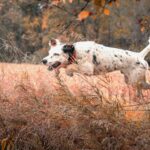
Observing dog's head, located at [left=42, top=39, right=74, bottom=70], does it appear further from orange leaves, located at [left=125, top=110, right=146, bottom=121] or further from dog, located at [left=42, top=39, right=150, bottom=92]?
orange leaves, located at [left=125, top=110, right=146, bottom=121]

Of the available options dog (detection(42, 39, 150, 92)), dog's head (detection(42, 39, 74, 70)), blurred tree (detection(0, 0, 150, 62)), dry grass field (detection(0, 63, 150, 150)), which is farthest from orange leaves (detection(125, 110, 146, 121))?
blurred tree (detection(0, 0, 150, 62))

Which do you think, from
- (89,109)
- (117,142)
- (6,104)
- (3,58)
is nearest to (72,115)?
(89,109)

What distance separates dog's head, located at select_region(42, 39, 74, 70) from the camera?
10.9 metres

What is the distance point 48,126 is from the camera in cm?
670

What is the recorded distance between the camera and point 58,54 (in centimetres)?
Result: 1116

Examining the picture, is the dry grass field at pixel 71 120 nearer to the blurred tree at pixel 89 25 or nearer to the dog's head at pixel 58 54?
the dog's head at pixel 58 54

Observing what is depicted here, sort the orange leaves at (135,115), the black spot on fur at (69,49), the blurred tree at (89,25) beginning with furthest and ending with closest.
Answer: the blurred tree at (89,25) < the black spot on fur at (69,49) < the orange leaves at (135,115)

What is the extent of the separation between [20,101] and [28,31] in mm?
39695

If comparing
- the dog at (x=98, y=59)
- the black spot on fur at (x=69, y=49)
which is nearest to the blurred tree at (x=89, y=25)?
the dog at (x=98, y=59)

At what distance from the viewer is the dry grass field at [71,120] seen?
630cm

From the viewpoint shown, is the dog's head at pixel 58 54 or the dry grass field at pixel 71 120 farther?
the dog's head at pixel 58 54

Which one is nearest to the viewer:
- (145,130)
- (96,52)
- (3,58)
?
(145,130)

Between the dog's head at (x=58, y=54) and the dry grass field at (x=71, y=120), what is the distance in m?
3.34

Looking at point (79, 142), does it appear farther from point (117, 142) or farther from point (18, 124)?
point (18, 124)
